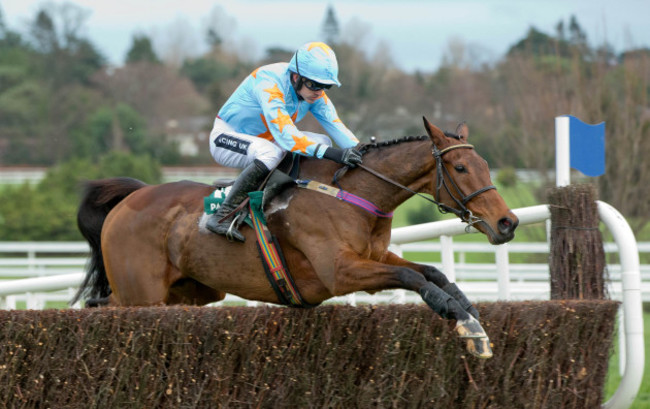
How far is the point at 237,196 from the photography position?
490 centimetres

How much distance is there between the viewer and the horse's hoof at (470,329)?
3967 mm

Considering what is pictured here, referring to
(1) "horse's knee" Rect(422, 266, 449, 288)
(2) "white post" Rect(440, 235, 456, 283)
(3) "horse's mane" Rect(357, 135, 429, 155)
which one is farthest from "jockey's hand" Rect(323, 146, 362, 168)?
(2) "white post" Rect(440, 235, 456, 283)

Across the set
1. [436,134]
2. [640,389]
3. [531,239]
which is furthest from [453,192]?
[531,239]

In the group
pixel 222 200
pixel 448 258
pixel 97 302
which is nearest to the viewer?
pixel 222 200

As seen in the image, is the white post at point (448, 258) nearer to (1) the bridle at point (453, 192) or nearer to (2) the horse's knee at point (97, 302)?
(1) the bridle at point (453, 192)

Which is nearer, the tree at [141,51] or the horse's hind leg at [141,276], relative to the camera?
the horse's hind leg at [141,276]

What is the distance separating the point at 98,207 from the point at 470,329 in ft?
10.1

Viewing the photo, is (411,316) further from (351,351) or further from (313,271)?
(313,271)

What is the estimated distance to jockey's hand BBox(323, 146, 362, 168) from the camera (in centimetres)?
468

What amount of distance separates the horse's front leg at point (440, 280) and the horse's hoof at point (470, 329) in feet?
0.46

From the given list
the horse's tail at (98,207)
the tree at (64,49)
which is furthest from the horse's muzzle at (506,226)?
the tree at (64,49)

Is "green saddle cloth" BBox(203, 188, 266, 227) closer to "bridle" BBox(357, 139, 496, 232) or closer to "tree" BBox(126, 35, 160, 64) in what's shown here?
"bridle" BBox(357, 139, 496, 232)

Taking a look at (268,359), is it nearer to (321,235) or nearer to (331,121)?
(321,235)

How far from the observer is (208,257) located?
502cm
